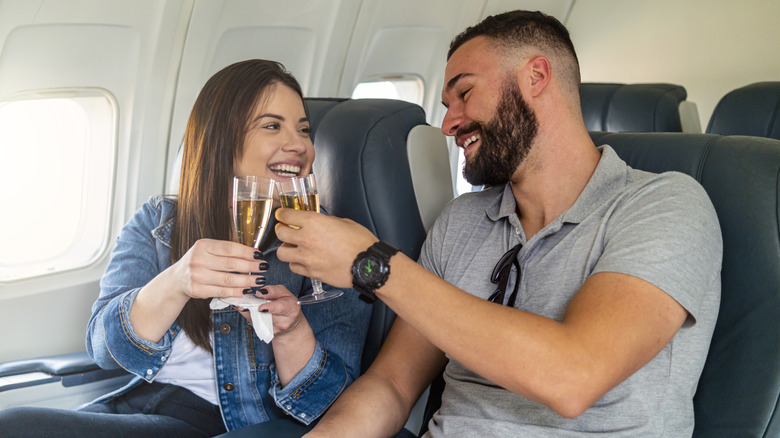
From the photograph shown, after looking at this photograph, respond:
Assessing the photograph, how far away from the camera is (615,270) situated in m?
1.33

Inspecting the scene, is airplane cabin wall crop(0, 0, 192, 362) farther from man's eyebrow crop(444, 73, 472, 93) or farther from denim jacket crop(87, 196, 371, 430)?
man's eyebrow crop(444, 73, 472, 93)

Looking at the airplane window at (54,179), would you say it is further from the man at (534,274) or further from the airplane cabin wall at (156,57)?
the man at (534,274)

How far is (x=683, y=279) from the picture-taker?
1313 millimetres

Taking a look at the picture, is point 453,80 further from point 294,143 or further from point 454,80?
point 294,143

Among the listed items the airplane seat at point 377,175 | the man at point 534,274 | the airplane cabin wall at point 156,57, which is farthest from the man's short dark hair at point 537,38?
the airplane cabin wall at point 156,57

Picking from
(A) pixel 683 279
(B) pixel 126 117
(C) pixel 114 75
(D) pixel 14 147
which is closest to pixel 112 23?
(C) pixel 114 75

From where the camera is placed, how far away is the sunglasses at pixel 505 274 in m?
1.63

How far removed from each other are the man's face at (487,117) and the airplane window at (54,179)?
6.32 ft

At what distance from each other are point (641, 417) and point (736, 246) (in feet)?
1.52

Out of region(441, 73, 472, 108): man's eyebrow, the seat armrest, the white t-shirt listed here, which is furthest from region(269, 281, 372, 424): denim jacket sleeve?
the seat armrest

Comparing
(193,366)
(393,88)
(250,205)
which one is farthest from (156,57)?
(393,88)

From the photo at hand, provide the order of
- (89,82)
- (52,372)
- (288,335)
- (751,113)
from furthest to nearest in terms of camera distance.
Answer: (751,113) < (89,82) < (52,372) < (288,335)

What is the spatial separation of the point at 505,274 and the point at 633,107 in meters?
2.20

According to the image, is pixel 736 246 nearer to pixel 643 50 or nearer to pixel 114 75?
pixel 114 75
